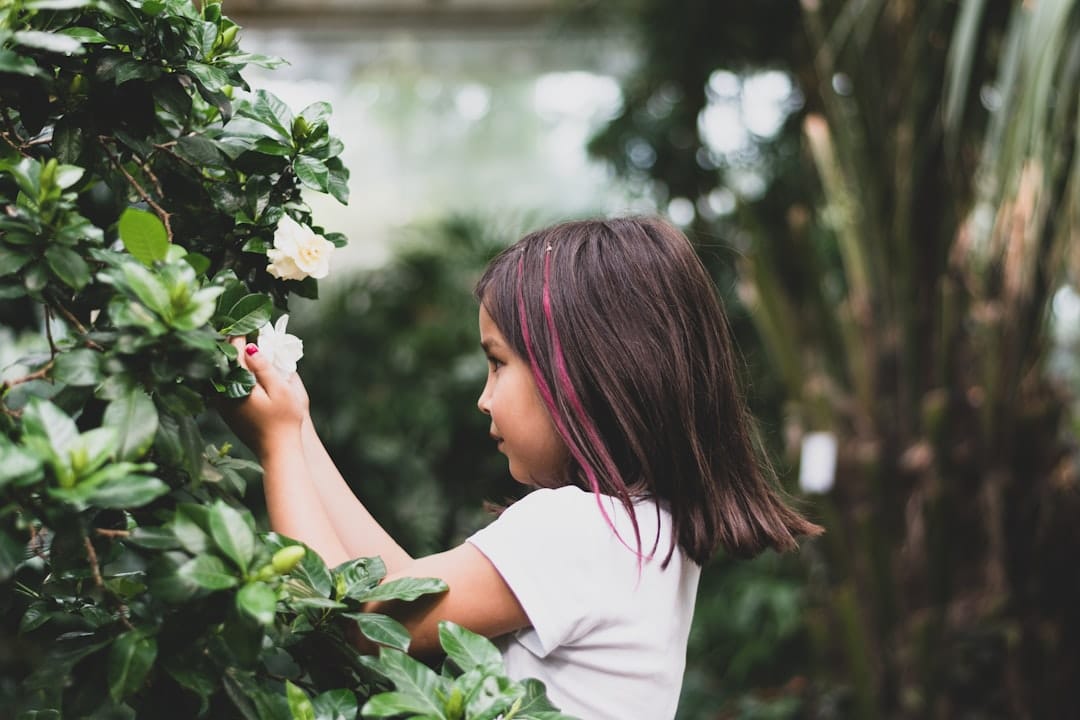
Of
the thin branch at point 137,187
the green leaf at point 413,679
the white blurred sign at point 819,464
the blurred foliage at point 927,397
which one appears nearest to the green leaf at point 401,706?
the green leaf at point 413,679

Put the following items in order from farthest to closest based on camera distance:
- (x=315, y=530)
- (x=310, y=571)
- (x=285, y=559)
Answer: (x=315, y=530)
(x=310, y=571)
(x=285, y=559)

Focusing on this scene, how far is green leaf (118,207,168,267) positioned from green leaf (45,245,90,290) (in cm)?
4

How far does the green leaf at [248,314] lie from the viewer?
2.95 feet

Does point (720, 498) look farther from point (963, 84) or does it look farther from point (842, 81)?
point (842, 81)

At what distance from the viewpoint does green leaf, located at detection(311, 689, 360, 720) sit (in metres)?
0.84

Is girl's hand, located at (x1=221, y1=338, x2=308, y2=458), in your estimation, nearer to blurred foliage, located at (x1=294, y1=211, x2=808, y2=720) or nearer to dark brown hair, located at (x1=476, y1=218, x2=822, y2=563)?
dark brown hair, located at (x1=476, y1=218, x2=822, y2=563)

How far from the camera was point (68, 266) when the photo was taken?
79 cm

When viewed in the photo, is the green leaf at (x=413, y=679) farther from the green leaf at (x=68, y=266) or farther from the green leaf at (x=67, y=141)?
the green leaf at (x=67, y=141)

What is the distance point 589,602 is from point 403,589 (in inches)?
8.3

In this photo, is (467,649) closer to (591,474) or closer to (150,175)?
(591,474)

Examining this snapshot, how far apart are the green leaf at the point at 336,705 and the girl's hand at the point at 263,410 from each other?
0.25 metres

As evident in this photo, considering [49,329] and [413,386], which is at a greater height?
[49,329]

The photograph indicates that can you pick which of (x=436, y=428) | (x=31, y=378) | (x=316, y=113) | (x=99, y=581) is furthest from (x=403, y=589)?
(x=436, y=428)

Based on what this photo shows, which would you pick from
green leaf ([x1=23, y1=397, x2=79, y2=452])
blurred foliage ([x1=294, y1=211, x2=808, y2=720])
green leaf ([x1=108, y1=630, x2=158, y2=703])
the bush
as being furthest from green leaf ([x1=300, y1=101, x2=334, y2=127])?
blurred foliage ([x1=294, y1=211, x2=808, y2=720])
